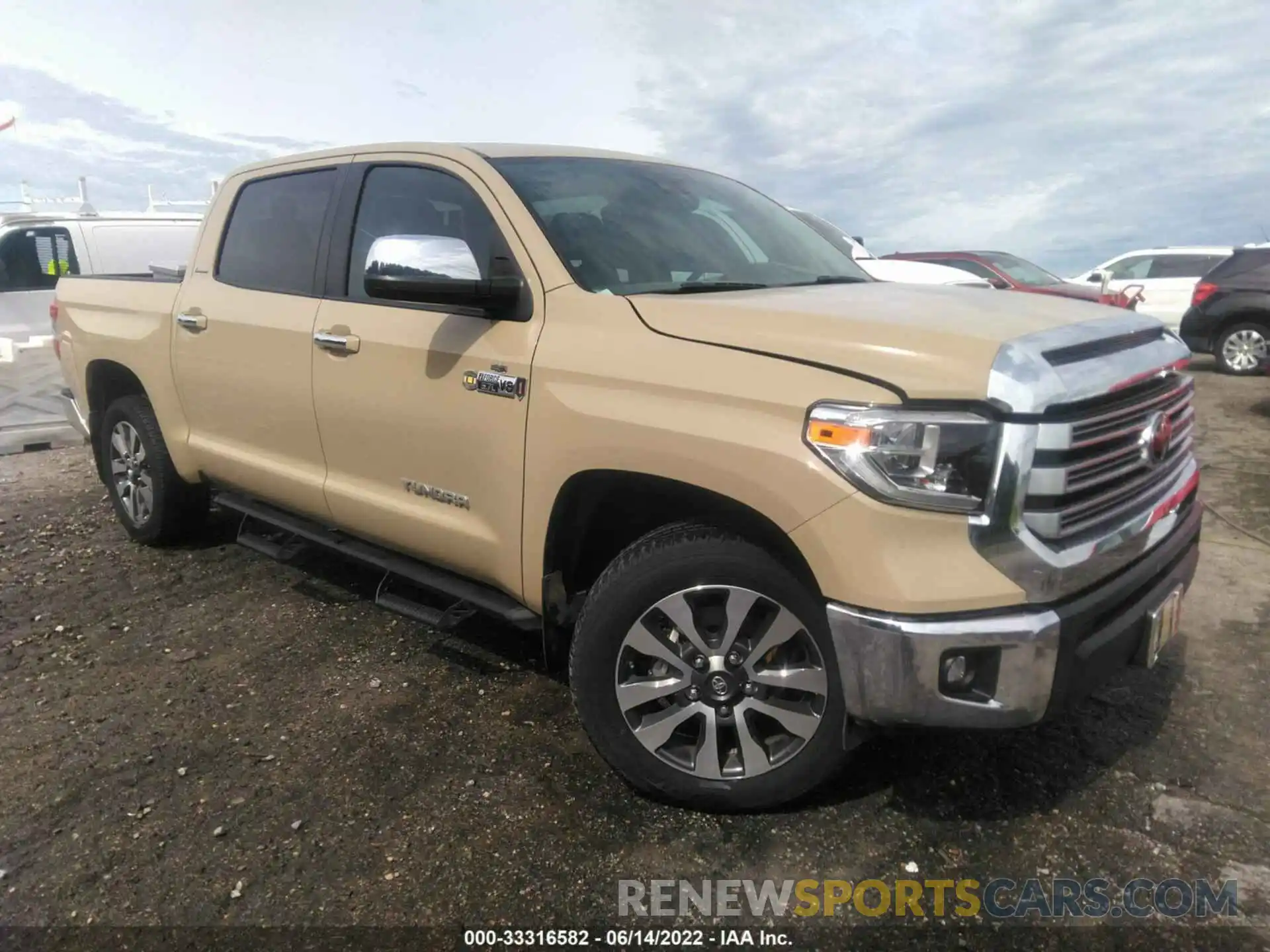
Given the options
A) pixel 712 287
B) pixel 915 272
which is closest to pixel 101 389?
pixel 712 287

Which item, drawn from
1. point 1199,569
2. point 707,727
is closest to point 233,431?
point 707,727

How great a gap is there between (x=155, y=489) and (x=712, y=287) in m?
3.17

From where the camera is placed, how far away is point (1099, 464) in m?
2.20

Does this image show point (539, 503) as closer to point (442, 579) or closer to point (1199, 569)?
point (442, 579)

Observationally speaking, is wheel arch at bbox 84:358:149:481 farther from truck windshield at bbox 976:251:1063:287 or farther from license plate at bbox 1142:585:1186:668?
truck windshield at bbox 976:251:1063:287

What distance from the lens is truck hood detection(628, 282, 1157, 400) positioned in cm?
206

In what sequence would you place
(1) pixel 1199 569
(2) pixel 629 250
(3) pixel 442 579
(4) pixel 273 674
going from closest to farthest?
(2) pixel 629 250, (3) pixel 442 579, (4) pixel 273 674, (1) pixel 1199 569

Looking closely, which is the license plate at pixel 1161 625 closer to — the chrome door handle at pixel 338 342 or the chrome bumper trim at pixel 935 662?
the chrome bumper trim at pixel 935 662

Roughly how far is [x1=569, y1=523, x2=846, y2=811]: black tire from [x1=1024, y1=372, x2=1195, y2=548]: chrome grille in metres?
0.57

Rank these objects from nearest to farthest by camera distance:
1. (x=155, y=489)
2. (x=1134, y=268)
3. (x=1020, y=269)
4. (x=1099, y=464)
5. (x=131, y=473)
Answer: (x=1099, y=464) < (x=155, y=489) < (x=131, y=473) < (x=1020, y=269) < (x=1134, y=268)

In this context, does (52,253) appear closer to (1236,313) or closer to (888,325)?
(888,325)

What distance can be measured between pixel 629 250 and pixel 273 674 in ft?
6.75

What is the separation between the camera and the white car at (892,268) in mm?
7809

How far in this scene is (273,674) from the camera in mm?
3484
